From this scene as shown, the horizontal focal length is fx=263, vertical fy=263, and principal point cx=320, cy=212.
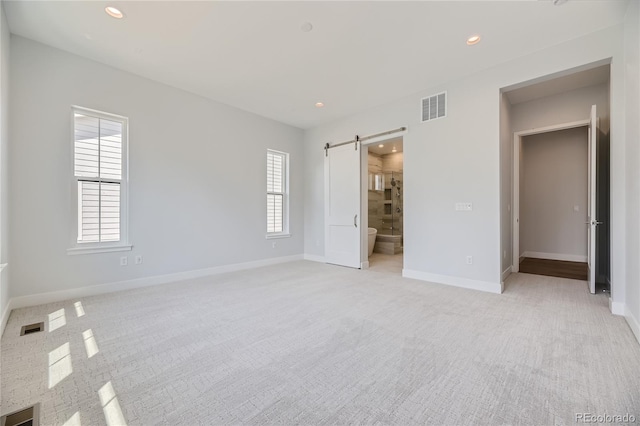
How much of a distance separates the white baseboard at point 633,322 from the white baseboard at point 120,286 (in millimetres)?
4962

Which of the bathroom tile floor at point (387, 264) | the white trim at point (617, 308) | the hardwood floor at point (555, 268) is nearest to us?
the white trim at point (617, 308)

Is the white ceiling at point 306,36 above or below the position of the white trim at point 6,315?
above

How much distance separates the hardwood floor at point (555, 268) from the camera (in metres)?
4.46

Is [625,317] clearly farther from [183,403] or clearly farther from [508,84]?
[183,403]

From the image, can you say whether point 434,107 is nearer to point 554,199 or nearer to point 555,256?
point 554,199

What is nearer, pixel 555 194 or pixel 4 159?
pixel 4 159

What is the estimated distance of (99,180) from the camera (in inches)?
137

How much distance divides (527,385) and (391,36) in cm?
331

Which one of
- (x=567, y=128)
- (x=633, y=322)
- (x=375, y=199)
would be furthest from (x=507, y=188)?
(x=375, y=199)

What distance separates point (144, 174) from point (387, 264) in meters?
4.70

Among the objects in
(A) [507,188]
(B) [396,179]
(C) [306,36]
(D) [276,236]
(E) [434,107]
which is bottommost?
(D) [276,236]

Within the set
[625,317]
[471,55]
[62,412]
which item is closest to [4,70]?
[62,412]

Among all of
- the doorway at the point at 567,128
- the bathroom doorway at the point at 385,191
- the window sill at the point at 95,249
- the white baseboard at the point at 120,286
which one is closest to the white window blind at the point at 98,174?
the window sill at the point at 95,249

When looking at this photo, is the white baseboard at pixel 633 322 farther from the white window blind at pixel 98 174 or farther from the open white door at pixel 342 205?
the white window blind at pixel 98 174
